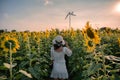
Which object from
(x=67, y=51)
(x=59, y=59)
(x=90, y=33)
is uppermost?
(x=90, y=33)

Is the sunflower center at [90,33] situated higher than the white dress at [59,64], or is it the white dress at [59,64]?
the sunflower center at [90,33]

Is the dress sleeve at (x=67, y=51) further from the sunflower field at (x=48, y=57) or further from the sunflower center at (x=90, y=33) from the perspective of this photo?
the sunflower center at (x=90, y=33)

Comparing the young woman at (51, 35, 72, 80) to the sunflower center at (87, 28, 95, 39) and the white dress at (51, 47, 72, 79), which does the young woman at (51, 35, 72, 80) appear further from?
the sunflower center at (87, 28, 95, 39)

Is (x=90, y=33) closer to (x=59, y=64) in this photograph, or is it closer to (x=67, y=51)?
(x=67, y=51)

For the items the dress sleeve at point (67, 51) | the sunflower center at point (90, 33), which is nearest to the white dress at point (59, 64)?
the dress sleeve at point (67, 51)

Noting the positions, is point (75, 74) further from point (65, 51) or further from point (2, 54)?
point (2, 54)

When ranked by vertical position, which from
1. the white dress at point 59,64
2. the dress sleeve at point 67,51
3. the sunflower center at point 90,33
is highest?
the sunflower center at point 90,33

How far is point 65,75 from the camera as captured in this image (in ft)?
26.2

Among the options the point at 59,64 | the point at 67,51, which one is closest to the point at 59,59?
the point at 59,64

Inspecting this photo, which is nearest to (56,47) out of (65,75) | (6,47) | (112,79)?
(65,75)

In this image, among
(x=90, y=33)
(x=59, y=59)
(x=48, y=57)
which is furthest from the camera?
(x=48, y=57)

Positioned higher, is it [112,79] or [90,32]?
[90,32]

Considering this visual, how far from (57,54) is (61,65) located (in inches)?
14.0

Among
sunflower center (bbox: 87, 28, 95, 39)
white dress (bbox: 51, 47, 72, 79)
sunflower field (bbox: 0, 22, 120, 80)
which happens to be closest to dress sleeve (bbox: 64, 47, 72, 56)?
white dress (bbox: 51, 47, 72, 79)
